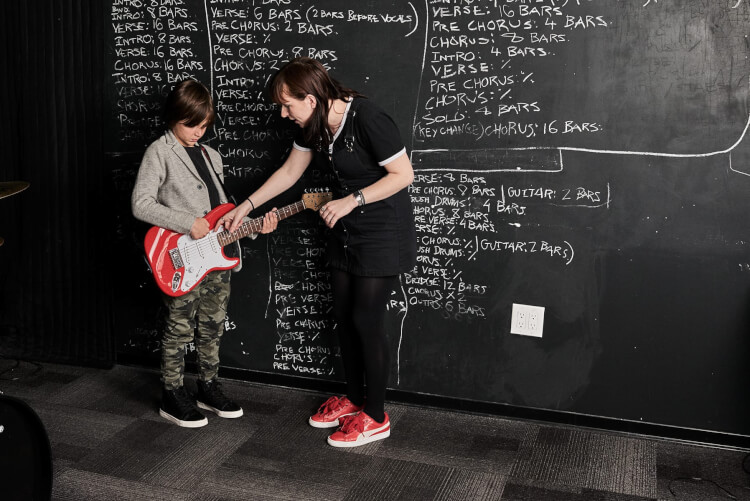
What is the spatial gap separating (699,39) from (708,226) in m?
0.67

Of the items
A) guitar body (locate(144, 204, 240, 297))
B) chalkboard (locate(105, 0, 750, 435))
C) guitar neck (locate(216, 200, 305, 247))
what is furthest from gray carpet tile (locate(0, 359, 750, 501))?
guitar neck (locate(216, 200, 305, 247))

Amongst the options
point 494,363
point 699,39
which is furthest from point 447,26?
point 494,363

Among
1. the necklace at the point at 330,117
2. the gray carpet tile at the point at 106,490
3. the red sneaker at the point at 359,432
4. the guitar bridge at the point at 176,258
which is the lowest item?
the gray carpet tile at the point at 106,490

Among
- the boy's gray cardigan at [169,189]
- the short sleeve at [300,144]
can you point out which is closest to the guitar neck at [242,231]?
the boy's gray cardigan at [169,189]

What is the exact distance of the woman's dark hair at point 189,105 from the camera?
271cm

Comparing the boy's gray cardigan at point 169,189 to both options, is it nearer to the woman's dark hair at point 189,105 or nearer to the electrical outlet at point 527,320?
the woman's dark hair at point 189,105

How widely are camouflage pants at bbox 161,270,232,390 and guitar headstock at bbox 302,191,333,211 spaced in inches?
20.1

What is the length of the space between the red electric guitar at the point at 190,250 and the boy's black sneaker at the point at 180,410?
458 millimetres

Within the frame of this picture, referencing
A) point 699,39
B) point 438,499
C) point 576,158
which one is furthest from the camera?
point 576,158

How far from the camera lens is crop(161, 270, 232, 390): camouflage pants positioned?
9.49 feet

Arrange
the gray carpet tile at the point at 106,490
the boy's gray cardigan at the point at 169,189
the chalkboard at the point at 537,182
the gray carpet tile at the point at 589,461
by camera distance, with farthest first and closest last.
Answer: the boy's gray cardigan at the point at 169,189
the chalkboard at the point at 537,182
the gray carpet tile at the point at 589,461
the gray carpet tile at the point at 106,490

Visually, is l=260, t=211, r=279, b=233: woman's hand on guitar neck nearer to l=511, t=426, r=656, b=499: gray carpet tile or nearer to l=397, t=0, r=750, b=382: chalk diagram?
l=397, t=0, r=750, b=382: chalk diagram

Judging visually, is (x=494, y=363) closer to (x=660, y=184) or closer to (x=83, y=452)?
(x=660, y=184)

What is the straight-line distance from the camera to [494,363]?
296cm
